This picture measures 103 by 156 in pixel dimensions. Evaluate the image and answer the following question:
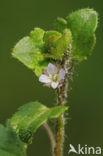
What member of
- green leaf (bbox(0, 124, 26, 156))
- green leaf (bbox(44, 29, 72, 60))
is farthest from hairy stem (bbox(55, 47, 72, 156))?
green leaf (bbox(0, 124, 26, 156))

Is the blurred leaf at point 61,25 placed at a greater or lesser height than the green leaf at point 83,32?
greater

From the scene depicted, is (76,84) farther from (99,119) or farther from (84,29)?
(84,29)

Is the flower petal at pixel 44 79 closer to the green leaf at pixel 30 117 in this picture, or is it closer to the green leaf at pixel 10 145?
the green leaf at pixel 30 117

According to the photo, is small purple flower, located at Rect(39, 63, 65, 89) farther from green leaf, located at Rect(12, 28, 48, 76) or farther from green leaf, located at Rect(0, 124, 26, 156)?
green leaf, located at Rect(0, 124, 26, 156)

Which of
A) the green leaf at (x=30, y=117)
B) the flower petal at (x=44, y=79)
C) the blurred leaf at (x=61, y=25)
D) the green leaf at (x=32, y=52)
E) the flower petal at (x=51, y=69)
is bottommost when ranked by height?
the green leaf at (x=30, y=117)

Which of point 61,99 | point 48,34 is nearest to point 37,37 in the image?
point 48,34

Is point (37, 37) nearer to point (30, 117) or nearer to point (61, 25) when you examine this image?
point (61, 25)

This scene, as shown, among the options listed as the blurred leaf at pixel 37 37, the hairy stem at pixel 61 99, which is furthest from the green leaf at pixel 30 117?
the blurred leaf at pixel 37 37
